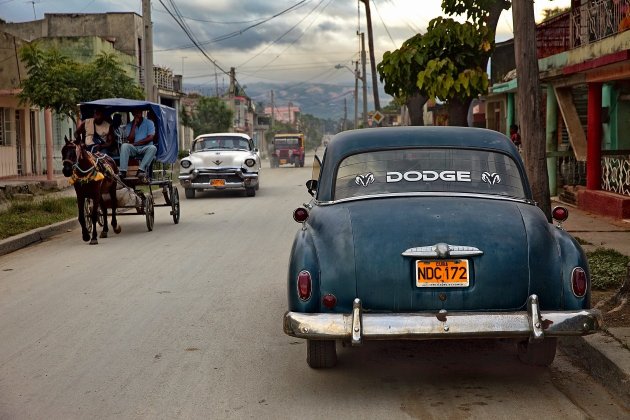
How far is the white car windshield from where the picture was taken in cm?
2606

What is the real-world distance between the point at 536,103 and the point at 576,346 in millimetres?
4462

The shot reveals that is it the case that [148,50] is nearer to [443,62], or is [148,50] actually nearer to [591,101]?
[591,101]

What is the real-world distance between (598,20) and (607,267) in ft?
31.9

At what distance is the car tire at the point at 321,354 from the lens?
627 cm

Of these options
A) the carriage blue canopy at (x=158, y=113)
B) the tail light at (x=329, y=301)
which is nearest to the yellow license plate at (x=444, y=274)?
the tail light at (x=329, y=301)

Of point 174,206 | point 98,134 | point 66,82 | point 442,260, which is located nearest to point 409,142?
point 442,260

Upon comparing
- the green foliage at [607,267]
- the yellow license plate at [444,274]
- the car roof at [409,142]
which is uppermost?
the car roof at [409,142]

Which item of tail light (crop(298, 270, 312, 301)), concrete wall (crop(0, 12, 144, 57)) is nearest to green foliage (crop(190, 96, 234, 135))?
concrete wall (crop(0, 12, 144, 57))

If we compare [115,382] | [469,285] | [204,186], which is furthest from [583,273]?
[204,186]

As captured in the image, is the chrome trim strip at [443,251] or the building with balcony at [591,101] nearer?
the chrome trim strip at [443,251]

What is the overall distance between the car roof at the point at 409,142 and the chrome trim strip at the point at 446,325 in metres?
1.37

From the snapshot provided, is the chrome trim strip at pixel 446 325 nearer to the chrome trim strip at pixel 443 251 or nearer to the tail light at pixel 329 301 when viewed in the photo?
the tail light at pixel 329 301

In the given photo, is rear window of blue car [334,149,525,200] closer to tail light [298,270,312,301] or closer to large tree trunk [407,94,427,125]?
tail light [298,270,312,301]

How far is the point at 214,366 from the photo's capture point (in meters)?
6.59
